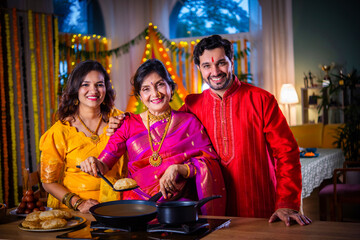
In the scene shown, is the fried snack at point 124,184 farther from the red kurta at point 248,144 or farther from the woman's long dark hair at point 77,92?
the woman's long dark hair at point 77,92

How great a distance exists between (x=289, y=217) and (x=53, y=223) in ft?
3.02

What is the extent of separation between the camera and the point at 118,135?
7.18 ft

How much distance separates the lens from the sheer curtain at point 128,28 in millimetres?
7918

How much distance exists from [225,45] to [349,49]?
593cm

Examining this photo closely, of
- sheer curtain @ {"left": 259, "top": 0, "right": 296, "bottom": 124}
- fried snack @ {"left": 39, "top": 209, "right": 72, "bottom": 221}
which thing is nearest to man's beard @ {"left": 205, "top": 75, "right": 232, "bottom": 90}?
fried snack @ {"left": 39, "top": 209, "right": 72, "bottom": 221}

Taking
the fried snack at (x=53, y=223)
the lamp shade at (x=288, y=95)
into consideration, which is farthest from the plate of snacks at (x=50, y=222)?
the lamp shade at (x=288, y=95)

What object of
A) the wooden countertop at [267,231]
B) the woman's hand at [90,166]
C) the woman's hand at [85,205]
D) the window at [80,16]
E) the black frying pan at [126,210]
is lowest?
the wooden countertop at [267,231]

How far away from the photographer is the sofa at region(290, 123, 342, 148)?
6723 mm

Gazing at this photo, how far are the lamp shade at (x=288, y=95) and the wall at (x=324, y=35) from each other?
1.65 feet

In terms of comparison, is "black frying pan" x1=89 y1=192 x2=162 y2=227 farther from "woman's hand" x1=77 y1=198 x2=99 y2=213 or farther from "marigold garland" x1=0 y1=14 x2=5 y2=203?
"marigold garland" x1=0 y1=14 x2=5 y2=203

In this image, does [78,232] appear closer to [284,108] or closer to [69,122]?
[69,122]

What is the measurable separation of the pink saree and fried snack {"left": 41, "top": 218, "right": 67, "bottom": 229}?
496 millimetres

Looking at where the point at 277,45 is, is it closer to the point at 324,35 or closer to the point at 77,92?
the point at 324,35

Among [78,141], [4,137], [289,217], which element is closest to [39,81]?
[4,137]
